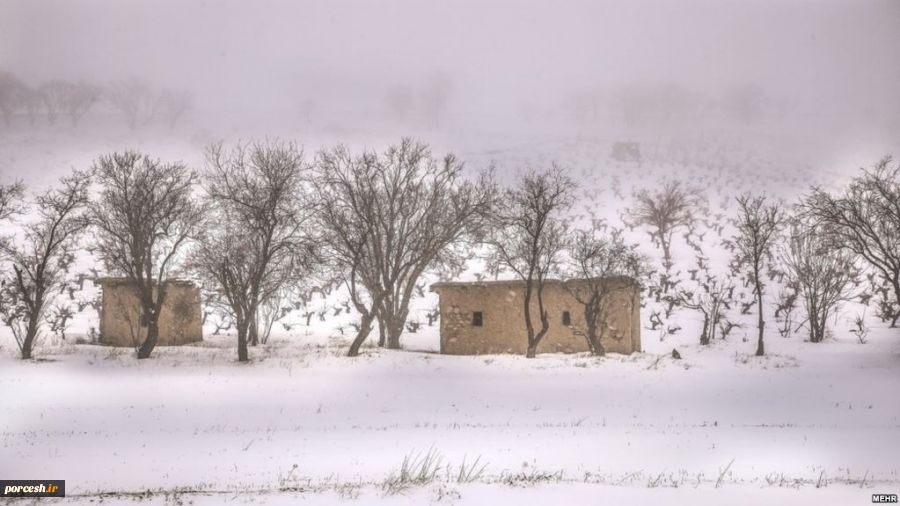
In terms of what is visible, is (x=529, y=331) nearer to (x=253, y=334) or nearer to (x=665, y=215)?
(x=253, y=334)

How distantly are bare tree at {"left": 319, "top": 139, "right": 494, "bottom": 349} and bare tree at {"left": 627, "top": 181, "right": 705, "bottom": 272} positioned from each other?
17.9 meters

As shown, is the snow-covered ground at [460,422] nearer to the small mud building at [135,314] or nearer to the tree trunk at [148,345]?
the tree trunk at [148,345]

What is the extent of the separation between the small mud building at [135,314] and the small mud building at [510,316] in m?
11.9

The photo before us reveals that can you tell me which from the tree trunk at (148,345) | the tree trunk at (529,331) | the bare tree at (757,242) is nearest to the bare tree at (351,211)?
the tree trunk at (529,331)

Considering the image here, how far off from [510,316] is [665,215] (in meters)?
23.4

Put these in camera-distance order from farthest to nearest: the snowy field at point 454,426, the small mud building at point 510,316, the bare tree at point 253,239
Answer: the small mud building at point 510,316 < the bare tree at point 253,239 < the snowy field at point 454,426

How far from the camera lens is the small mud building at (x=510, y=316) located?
26812 millimetres

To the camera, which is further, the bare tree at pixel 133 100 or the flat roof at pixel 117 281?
the bare tree at pixel 133 100

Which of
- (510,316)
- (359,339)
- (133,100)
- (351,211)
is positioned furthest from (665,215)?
(133,100)

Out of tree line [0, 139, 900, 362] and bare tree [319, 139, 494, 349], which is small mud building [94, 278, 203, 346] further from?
bare tree [319, 139, 494, 349]

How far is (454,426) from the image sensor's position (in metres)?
14.9

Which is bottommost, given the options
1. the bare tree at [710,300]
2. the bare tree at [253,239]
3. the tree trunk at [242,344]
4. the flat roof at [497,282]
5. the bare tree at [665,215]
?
the tree trunk at [242,344]

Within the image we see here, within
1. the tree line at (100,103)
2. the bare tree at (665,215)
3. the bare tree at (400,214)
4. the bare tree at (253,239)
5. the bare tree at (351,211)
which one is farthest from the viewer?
the tree line at (100,103)

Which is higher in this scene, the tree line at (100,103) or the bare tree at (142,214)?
the tree line at (100,103)
